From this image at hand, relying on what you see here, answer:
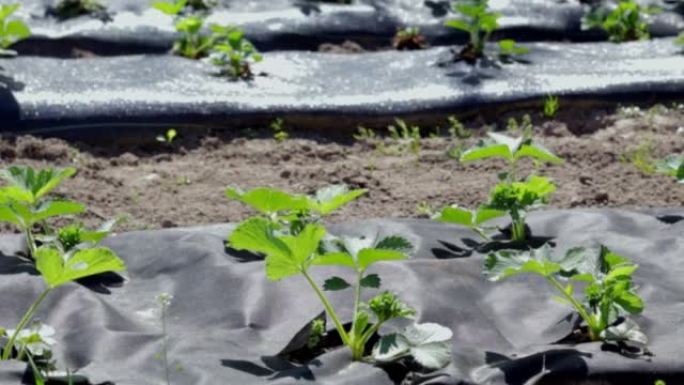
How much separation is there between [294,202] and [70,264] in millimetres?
668

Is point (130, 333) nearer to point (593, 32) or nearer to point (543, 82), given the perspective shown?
point (543, 82)

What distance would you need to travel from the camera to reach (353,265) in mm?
3107

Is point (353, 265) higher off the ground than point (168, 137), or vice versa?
point (353, 265)

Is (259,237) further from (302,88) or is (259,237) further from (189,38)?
(189,38)

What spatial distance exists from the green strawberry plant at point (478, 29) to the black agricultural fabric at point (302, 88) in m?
0.08

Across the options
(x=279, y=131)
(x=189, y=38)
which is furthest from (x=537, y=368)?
(x=189, y=38)

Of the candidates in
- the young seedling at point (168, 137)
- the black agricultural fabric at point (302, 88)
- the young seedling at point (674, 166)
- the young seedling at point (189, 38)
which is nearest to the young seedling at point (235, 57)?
the black agricultural fabric at point (302, 88)

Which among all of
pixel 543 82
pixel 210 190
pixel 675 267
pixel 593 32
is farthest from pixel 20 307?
pixel 593 32

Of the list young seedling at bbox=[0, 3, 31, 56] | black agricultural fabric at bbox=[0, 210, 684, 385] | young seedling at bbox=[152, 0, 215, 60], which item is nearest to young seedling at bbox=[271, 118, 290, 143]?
young seedling at bbox=[152, 0, 215, 60]

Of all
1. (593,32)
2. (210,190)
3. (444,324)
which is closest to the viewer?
(444,324)

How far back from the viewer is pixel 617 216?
13.3ft

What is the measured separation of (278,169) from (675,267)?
1736 millimetres

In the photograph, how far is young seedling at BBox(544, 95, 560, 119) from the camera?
545 cm

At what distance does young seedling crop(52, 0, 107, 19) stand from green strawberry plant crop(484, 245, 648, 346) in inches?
142
